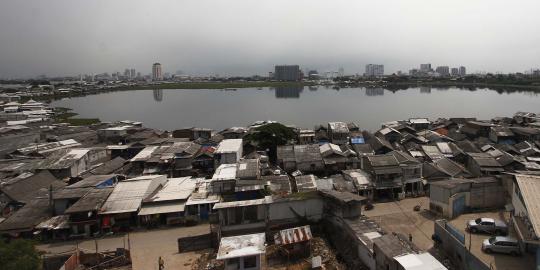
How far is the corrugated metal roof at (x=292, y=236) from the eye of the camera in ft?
34.4

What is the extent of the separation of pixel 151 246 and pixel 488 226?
36.0 feet

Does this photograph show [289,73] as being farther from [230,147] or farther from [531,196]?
[531,196]

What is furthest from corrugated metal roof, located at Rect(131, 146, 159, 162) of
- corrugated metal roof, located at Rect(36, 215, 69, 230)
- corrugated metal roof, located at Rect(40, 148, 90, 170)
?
corrugated metal roof, located at Rect(36, 215, 69, 230)

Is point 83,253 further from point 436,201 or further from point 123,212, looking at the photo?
point 436,201

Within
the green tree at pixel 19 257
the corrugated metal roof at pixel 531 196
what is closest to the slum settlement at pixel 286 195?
the corrugated metal roof at pixel 531 196

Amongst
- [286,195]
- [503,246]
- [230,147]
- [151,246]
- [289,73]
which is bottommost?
[151,246]

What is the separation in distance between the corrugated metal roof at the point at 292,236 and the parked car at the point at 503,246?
4894 millimetres

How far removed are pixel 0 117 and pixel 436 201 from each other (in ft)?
152

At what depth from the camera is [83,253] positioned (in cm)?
A: 1095

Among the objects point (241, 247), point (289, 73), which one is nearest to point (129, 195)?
point (241, 247)

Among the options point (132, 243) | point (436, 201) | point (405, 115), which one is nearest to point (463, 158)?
point (436, 201)

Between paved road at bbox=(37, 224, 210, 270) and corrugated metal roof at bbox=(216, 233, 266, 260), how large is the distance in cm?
157

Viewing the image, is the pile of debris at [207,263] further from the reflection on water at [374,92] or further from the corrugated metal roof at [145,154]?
the reflection on water at [374,92]

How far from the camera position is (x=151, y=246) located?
12.1 meters
